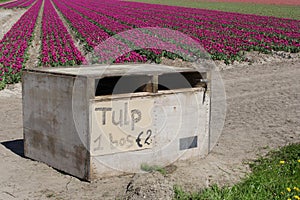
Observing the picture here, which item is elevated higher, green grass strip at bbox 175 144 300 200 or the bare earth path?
green grass strip at bbox 175 144 300 200

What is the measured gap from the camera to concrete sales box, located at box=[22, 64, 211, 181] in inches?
197

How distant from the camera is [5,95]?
10.8 m

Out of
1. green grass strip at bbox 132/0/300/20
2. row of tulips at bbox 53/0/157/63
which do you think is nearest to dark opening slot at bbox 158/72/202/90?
row of tulips at bbox 53/0/157/63

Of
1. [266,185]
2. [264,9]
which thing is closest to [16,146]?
[266,185]

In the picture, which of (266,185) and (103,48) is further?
(103,48)

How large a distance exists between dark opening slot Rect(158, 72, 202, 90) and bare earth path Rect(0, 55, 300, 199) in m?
0.89

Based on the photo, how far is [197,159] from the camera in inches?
231

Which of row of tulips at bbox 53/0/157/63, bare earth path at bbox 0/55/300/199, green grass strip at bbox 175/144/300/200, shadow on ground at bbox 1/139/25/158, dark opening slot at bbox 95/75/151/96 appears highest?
dark opening slot at bbox 95/75/151/96

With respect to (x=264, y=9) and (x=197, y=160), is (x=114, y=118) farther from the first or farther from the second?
(x=264, y=9)

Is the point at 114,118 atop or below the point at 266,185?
atop

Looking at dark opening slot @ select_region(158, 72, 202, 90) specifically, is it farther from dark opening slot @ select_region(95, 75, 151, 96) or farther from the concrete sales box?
dark opening slot @ select_region(95, 75, 151, 96)

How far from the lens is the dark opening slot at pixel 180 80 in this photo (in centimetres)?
578

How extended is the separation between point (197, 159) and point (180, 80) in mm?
949

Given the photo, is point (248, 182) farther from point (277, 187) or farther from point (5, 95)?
point (5, 95)
